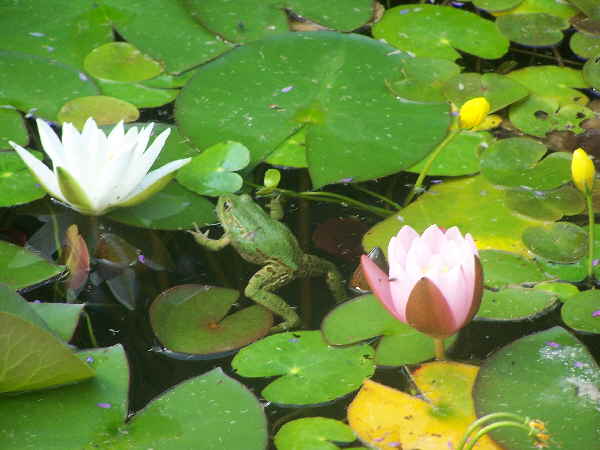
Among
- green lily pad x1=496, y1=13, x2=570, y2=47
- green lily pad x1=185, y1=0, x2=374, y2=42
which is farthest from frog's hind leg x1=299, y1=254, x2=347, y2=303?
green lily pad x1=496, y1=13, x2=570, y2=47

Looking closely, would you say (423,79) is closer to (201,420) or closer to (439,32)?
(439,32)

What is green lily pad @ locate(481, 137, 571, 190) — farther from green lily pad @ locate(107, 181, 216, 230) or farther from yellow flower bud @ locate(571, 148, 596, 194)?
green lily pad @ locate(107, 181, 216, 230)

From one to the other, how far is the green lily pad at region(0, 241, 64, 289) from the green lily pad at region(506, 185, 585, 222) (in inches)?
69.5

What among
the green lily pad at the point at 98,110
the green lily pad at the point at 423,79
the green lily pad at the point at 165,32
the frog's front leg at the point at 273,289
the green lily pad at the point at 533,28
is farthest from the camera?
the green lily pad at the point at 533,28

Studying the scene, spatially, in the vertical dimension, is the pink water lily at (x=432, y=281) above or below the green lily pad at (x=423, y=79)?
above

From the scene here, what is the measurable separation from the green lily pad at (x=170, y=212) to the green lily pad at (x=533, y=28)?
1.98m

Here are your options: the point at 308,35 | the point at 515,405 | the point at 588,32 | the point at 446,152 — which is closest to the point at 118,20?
the point at 308,35

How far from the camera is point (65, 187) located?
2.91 m

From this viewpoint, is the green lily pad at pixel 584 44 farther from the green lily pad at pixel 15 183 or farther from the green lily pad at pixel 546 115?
the green lily pad at pixel 15 183

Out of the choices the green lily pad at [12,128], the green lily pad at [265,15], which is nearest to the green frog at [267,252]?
the green lily pad at [12,128]

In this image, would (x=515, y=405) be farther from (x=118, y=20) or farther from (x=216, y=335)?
(x=118, y=20)

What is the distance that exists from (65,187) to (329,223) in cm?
101

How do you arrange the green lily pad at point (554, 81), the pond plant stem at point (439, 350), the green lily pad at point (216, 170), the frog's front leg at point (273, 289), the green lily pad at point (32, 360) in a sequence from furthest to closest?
the green lily pad at point (554, 81), the green lily pad at point (216, 170), the frog's front leg at point (273, 289), the pond plant stem at point (439, 350), the green lily pad at point (32, 360)

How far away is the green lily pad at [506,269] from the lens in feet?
9.43
